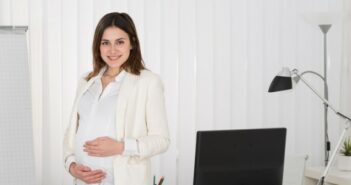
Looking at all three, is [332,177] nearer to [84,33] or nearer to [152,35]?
[152,35]

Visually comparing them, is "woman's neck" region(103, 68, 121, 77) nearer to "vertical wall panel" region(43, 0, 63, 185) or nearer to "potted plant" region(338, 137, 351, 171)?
"vertical wall panel" region(43, 0, 63, 185)

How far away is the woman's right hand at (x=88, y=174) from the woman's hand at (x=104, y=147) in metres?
A: 0.08

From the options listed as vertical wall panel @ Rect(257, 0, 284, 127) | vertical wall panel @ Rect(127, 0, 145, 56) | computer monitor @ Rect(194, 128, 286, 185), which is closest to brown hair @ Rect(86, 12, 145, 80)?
computer monitor @ Rect(194, 128, 286, 185)

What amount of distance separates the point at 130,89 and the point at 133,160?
26 centimetres

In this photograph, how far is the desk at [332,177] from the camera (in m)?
3.15

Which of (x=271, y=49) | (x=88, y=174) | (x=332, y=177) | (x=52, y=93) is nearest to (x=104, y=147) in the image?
(x=88, y=174)

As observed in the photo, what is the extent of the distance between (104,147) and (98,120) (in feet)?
0.49

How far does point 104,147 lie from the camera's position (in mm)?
1836

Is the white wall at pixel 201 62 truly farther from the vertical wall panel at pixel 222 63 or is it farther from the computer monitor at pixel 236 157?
the computer monitor at pixel 236 157

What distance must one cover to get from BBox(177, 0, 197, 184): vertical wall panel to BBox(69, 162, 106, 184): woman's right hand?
5.62 feet

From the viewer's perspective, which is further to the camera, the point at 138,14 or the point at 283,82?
the point at 138,14

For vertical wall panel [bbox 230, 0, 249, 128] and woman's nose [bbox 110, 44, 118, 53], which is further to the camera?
vertical wall panel [bbox 230, 0, 249, 128]

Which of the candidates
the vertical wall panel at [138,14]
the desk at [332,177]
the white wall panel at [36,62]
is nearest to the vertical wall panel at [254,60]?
the desk at [332,177]

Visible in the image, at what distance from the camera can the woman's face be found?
1.97 meters
